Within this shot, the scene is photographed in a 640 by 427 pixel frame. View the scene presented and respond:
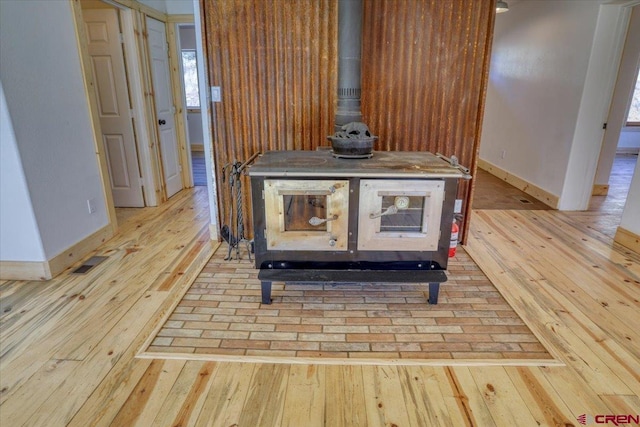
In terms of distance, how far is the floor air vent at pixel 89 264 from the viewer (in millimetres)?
2584

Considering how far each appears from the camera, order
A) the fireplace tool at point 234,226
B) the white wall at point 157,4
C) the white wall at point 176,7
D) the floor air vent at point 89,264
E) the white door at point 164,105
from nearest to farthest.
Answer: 1. the floor air vent at point 89,264
2. the fireplace tool at point 234,226
3. the white wall at point 157,4
4. the white door at point 164,105
5. the white wall at point 176,7

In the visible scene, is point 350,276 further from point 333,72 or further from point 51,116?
point 51,116

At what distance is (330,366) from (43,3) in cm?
282

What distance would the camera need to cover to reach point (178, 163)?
4.61m

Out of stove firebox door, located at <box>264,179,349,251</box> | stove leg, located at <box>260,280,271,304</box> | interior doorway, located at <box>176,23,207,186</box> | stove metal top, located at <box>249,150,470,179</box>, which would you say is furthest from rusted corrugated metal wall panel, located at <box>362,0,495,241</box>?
interior doorway, located at <box>176,23,207,186</box>

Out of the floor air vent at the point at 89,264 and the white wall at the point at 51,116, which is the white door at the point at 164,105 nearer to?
the white wall at the point at 51,116

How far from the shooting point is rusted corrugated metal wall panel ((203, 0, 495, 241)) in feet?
8.56

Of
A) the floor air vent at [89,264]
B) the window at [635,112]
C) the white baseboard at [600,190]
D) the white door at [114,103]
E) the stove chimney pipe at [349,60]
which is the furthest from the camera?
the window at [635,112]

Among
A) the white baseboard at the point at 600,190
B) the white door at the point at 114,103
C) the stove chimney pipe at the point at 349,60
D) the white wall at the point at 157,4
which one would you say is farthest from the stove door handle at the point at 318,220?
the white baseboard at the point at 600,190

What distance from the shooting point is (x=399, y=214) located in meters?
2.07

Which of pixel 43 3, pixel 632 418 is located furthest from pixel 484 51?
pixel 43 3

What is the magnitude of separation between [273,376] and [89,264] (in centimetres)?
180

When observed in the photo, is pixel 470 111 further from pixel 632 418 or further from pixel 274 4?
pixel 632 418

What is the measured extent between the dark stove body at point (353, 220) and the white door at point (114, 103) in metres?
2.28
